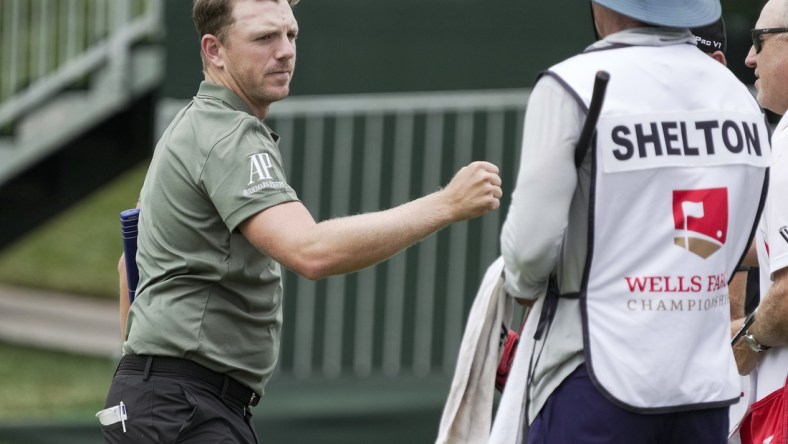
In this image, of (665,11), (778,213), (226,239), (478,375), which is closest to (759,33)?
(778,213)

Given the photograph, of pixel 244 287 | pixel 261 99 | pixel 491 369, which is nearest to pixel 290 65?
pixel 261 99

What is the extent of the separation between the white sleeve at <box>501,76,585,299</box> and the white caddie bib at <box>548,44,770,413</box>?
5 centimetres

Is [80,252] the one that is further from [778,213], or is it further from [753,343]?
[778,213]

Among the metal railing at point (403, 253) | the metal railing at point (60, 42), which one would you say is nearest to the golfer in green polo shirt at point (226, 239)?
the metal railing at point (403, 253)

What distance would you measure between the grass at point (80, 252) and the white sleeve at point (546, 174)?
35.0ft

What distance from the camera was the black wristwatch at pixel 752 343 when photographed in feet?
13.0

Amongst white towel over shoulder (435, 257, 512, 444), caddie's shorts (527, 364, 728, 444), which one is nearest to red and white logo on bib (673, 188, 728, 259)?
caddie's shorts (527, 364, 728, 444)

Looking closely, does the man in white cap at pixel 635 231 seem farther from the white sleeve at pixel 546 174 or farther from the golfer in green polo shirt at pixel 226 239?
the golfer in green polo shirt at pixel 226 239

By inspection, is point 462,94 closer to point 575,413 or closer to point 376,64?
point 376,64

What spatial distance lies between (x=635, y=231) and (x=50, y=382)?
8188mm

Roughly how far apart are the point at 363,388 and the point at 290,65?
3509 mm

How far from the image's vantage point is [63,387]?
1059cm

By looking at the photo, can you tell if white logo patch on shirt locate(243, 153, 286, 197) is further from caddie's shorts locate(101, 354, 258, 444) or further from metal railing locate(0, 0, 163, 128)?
metal railing locate(0, 0, 163, 128)

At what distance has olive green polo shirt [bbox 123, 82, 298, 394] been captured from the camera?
3652 mm
